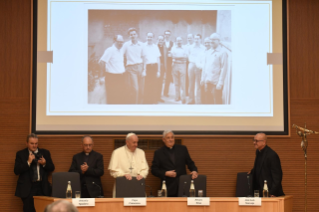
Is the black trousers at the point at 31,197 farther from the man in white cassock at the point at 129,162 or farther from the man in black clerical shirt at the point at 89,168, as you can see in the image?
the man in white cassock at the point at 129,162

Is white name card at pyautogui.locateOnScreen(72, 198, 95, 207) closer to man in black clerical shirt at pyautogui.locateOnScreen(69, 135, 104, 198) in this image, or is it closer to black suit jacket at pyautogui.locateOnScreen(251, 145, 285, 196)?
man in black clerical shirt at pyautogui.locateOnScreen(69, 135, 104, 198)

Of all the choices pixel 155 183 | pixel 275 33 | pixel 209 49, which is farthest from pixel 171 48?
pixel 155 183

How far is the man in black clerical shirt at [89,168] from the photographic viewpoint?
5.10 meters

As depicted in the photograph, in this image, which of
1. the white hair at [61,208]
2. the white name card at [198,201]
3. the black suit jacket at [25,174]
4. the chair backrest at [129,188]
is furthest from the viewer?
the black suit jacket at [25,174]

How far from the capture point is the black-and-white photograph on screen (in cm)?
571

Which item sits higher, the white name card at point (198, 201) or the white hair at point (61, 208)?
the white hair at point (61, 208)

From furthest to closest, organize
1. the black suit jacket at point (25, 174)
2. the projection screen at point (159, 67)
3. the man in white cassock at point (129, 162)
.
A: the projection screen at point (159, 67) < the black suit jacket at point (25, 174) < the man in white cassock at point (129, 162)

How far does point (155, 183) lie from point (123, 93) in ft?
4.80

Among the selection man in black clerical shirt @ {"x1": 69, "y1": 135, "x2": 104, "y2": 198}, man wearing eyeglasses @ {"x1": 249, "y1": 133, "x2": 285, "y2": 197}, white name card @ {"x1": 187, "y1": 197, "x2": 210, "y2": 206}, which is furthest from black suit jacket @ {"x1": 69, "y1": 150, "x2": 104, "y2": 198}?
man wearing eyeglasses @ {"x1": 249, "y1": 133, "x2": 285, "y2": 197}

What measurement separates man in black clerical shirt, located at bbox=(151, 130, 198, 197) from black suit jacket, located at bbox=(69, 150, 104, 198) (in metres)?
0.76

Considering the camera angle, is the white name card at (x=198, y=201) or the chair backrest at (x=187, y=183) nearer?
the white name card at (x=198, y=201)

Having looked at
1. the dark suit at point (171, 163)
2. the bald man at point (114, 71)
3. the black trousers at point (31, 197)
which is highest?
the bald man at point (114, 71)

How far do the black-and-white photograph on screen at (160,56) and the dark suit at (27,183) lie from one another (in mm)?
1369

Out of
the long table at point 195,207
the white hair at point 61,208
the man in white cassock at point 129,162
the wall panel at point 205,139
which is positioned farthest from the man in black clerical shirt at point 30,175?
the white hair at point 61,208
